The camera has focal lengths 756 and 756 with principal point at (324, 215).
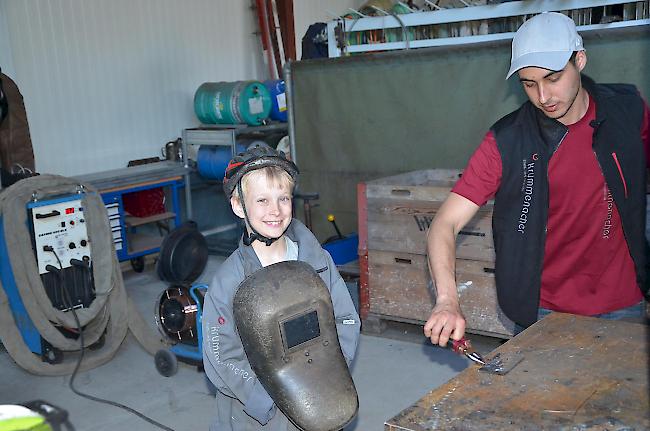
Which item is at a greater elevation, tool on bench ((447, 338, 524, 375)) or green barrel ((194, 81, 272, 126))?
green barrel ((194, 81, 272, 126))

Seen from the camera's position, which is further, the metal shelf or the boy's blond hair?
the metal shelf

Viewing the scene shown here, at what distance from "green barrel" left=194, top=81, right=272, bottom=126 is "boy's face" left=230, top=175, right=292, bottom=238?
4668 millimetres

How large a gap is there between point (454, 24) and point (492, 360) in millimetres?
4234

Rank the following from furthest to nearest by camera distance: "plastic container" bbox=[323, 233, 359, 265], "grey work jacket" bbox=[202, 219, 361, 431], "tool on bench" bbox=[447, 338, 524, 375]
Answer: "plastic container" bbox=[323, 233, 359, 265]
"grey work jacket" bbox=[202, 219, 361, 431]
"tool on bench" bbox=[447, 338, 524, 375]

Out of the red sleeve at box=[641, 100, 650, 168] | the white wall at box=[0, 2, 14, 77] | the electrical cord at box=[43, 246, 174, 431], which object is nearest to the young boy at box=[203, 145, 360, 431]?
the red sleeve at box=[641, 100, 650, 168]

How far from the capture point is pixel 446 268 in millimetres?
2227

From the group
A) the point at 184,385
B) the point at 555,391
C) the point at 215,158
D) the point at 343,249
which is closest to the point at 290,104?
the point at 215,158

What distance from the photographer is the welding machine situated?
175 inches

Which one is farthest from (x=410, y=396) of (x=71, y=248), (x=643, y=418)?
(x=643, y=418)

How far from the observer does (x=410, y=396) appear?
394 centimetres

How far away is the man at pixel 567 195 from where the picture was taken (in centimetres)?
232

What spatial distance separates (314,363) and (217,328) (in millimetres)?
319

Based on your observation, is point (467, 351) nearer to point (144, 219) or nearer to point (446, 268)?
point (446, 268)

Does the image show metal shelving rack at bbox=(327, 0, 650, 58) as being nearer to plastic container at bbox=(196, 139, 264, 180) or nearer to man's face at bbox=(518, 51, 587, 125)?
plastic container at bbox=(196, 139, 264, 180)
